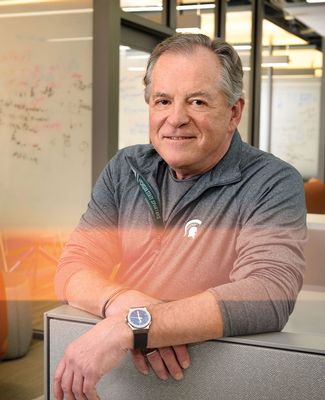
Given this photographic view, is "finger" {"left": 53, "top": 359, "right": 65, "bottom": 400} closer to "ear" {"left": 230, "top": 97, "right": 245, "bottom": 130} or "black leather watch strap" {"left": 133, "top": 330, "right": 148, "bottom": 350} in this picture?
"black leather watch strap" {"left": 133, "top": 330, "right": 148, "bottom": 350}

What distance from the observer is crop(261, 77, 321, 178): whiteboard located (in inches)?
301

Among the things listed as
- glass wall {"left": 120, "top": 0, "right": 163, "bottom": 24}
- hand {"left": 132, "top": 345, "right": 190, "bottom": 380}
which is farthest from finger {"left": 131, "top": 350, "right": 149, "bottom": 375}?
glass wall {"left": 120, "top": 0, "right": 163, "bottom": 24}

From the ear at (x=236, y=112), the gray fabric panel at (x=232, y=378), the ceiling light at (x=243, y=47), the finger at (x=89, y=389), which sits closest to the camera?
the gray fabric panel at (x=232, y=378)

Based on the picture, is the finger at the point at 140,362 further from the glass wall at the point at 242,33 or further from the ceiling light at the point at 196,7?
the glass wall at the point at 242,33

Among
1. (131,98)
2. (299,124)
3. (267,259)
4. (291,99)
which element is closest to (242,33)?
(291,99)

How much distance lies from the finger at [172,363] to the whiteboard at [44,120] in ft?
9.27

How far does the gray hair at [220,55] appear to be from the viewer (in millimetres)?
1516

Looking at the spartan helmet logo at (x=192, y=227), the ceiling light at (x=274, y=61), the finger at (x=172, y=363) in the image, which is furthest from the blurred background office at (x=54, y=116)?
the ceiling light at (x=274, y=61)

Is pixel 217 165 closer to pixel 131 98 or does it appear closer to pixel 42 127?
pixel 42 127

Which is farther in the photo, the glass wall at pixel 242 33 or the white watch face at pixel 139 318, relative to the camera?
the glass wall at pixel 242 33

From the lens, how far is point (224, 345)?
40.4 inches

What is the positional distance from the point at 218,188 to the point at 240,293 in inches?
15.6

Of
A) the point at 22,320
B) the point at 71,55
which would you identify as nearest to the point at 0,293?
the point at 22,320

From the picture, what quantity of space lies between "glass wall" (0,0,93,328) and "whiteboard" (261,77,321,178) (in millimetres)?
4154
